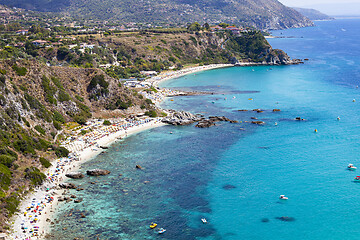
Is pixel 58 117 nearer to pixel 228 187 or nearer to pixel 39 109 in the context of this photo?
pixel 39 109

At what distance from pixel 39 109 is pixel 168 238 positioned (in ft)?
162

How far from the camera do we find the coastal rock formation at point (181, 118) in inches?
3814

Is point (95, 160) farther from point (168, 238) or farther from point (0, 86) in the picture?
point (168, 238)

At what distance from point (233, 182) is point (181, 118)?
38.0 m

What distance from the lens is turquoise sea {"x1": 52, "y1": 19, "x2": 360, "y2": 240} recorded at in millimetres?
50656

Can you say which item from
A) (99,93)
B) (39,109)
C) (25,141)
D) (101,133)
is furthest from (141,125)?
(25,141)

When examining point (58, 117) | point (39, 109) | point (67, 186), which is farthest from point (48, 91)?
point (67, 186)

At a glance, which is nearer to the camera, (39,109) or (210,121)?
(39,109)

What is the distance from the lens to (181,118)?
9875cm

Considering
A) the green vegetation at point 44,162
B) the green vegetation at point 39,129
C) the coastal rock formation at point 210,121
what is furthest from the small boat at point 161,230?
the coastal rock formation at point 210,121

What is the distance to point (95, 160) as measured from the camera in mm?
72875

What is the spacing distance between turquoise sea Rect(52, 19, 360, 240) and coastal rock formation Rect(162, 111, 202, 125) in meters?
3.39

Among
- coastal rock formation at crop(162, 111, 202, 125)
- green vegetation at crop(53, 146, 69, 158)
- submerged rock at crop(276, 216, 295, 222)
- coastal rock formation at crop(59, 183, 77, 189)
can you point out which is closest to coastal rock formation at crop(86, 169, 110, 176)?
coastal rock formation at crop(59, 183, 77, 189)

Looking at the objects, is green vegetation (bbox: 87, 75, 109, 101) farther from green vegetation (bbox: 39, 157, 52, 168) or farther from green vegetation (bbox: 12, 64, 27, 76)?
green vegetation (bbox: 39, 157, 52, 168)
